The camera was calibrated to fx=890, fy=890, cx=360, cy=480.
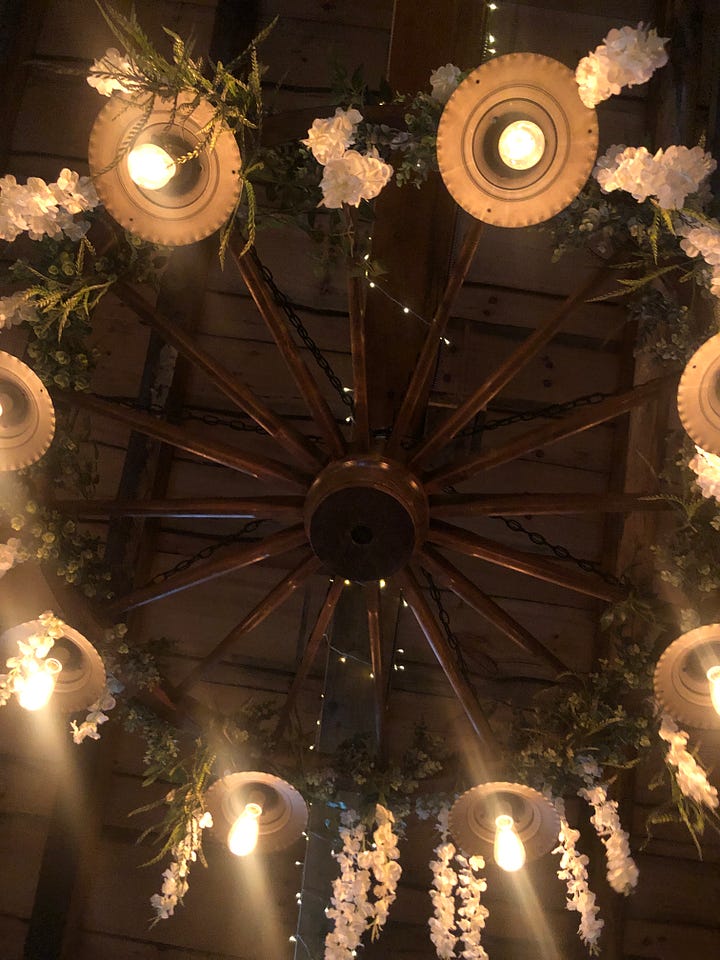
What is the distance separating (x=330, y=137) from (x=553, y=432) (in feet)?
2.69

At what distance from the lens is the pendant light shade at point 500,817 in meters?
2.02

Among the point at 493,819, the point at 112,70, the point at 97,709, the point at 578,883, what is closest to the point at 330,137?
the point at 112,70

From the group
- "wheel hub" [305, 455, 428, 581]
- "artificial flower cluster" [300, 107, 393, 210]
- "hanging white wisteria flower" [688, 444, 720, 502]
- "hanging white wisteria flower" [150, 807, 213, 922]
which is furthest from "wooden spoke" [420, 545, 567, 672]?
"artificial flower cluster" [300, 107, 393, 210]

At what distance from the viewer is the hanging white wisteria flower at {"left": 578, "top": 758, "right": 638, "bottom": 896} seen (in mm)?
2037

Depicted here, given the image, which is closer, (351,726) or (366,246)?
(366,246)

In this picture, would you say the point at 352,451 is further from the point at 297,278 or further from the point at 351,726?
the point at 297,278

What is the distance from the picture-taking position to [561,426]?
6.61ft

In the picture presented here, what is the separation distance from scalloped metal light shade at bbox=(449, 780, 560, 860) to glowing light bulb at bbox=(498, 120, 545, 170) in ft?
4.35

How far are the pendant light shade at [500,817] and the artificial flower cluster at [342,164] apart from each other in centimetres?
131

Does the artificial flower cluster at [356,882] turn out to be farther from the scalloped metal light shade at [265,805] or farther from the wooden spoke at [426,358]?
the wooden spoke at [426,358]

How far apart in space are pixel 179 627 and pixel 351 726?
84cm

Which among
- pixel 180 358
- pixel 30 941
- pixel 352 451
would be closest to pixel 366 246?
pixel 352 451

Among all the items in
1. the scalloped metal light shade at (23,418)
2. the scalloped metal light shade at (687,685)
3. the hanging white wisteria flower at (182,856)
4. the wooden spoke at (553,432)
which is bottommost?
the hanging white wisteria flower at (182,856)

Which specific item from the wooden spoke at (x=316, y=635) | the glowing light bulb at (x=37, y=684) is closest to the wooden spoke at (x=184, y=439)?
the wooden spoke at (x=316, y=635)
